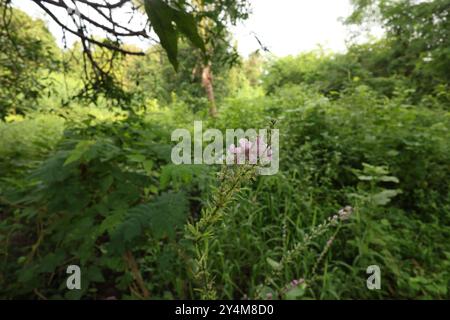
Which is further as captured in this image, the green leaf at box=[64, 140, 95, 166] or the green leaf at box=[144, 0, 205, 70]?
the green leaf at box=[64, 140, 95, 166]

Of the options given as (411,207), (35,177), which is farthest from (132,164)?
(411,207)

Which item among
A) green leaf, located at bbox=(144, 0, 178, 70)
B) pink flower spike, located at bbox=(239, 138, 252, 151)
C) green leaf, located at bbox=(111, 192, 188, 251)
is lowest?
green leaf, located at bbox=(111, 192, 188, 251)

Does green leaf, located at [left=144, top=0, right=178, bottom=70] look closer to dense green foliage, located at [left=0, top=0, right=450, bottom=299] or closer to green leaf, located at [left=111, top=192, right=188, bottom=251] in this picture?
dense green foliage, located at [left=0, top=0, right=450, bottom=299]

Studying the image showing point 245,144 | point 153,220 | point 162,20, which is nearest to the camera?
point 162,20

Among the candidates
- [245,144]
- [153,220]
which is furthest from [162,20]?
[153,220]

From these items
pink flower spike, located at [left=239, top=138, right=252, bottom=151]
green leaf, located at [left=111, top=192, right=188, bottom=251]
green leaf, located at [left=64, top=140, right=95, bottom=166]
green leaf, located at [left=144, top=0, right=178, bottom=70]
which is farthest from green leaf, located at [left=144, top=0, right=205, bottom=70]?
green leaf, located at [left=64, top=140, right=95, bottom=166]

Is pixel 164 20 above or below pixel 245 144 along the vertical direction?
above

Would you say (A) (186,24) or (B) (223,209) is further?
(B) (223,209)

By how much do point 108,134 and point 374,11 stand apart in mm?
8404

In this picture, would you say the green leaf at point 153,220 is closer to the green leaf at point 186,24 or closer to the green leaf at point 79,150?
the green leaf at point 79,150

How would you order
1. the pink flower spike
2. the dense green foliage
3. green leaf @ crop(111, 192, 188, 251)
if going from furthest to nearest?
the dense green foliage → green leaf @ crop(111, 192, 188, 251) → the pink flower spike

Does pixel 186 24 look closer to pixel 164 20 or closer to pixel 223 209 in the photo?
pixel 164 20

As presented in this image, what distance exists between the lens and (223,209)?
0.59 meters

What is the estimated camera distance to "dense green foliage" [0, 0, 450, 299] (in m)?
1.30
